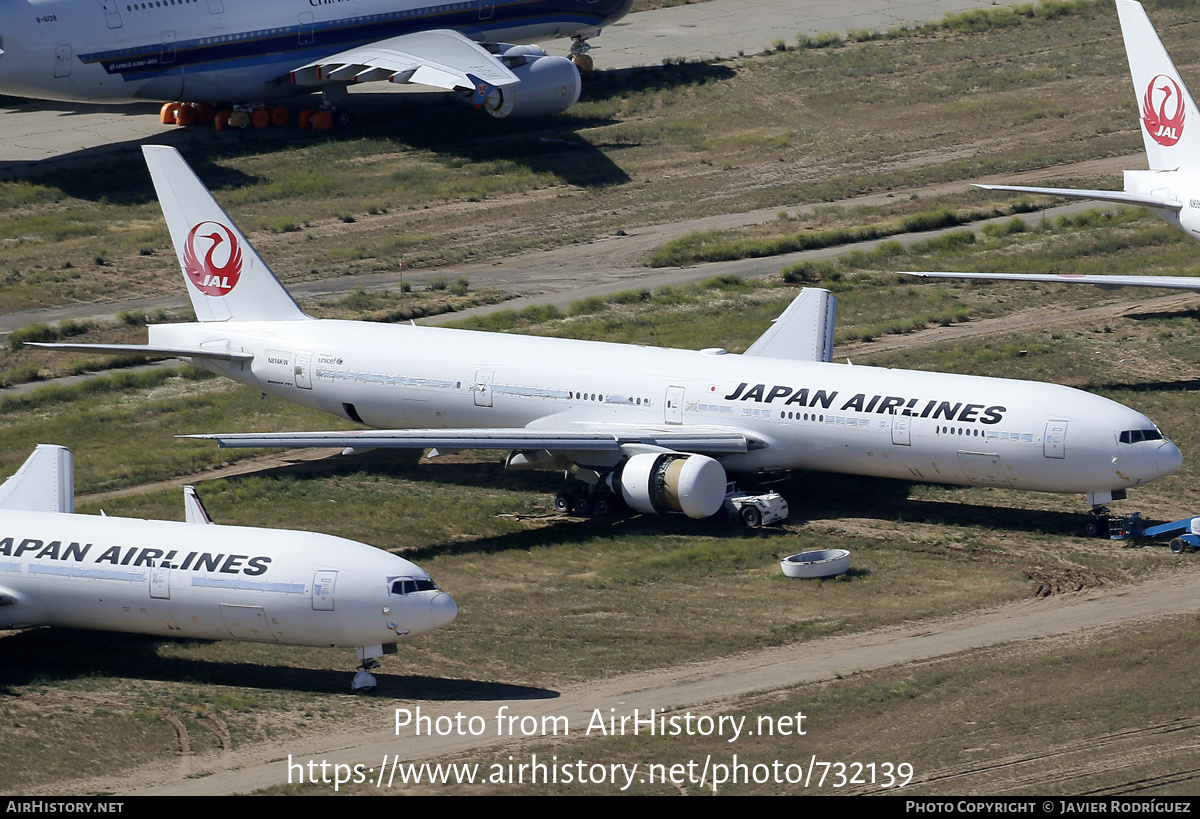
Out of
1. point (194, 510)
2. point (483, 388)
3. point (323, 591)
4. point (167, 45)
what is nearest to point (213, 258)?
point (483, 388)

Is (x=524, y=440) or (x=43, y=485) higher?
(x=43, y=485)

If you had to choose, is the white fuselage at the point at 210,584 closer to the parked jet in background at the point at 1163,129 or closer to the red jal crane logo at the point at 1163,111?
the parked jet in background at the point at 1163,129

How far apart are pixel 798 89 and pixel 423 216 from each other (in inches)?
1304

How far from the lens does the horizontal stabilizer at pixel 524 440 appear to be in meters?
53.3

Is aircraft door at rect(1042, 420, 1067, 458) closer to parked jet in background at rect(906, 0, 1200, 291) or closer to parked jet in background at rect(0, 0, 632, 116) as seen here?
parked jet in background at rect(906, 0, 1200, 291)

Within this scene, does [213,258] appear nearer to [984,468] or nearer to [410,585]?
[410,585]

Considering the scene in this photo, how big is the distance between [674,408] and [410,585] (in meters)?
17.2

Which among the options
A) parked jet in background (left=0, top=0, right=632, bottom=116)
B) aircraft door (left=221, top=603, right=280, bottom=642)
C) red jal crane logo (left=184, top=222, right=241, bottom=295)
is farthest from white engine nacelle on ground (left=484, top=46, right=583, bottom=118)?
aircraft door (left=221, top=603, right=280, bottom=642)

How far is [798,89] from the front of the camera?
11400 centimetres

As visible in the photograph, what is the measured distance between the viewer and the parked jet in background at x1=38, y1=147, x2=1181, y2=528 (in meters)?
51.0

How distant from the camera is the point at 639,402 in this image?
56375 mm

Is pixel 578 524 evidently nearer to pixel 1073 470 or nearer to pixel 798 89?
pixel 1073 470

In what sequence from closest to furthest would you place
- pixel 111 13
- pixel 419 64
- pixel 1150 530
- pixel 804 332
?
pixel 1150 530, pixel 804 332, pixel 111 13, pixel 419 64
